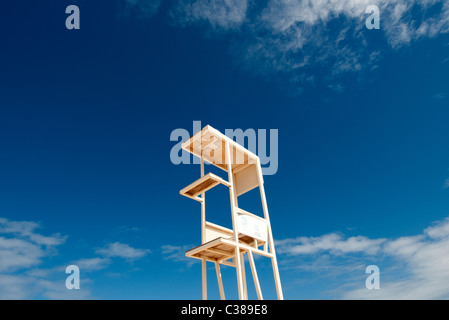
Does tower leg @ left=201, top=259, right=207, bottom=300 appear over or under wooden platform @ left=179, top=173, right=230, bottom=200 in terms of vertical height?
under

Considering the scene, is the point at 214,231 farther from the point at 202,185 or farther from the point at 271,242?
the point at 271,242

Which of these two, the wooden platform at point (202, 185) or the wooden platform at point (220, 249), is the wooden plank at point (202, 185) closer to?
the wooden platform at point (202, 185)

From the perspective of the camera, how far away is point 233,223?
1279 cm

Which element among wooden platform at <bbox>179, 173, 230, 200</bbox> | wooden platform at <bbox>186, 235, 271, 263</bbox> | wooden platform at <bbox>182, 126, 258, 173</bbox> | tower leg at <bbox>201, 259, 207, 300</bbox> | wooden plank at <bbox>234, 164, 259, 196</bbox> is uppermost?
wooden platform at <bbox>182, 126, 258, 173</bbox>

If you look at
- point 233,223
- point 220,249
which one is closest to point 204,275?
point 220,249

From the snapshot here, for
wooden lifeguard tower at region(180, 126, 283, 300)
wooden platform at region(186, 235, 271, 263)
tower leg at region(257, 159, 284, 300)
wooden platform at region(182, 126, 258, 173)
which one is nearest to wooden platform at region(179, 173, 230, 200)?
wooden lifeguard tower at region(180, 126, 283, 300)

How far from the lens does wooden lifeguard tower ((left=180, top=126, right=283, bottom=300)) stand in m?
12.6

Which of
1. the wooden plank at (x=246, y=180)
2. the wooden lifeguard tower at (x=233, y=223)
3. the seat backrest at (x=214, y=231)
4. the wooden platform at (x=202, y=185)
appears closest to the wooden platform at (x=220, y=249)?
the wooden lifeguard tower at (x=233, y=223)

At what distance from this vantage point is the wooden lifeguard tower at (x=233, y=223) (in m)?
12.6

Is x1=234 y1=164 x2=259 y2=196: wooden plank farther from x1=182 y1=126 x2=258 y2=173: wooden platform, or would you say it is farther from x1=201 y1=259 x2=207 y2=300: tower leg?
x1=201 y1=259 x2=207 y2=300: tower leg

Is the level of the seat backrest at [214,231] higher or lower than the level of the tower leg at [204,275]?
higher
